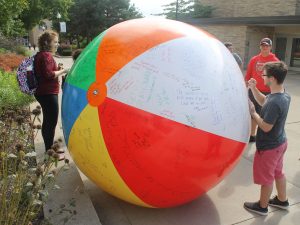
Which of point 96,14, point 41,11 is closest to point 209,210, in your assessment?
point 41,11

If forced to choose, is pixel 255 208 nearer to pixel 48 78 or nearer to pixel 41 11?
pixel 48 78

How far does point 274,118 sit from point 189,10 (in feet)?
105

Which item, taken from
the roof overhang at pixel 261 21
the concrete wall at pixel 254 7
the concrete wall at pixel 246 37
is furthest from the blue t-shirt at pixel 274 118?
the concrete wall at pixel 254 7

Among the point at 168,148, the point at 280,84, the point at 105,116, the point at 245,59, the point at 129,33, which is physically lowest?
the point at 245,59

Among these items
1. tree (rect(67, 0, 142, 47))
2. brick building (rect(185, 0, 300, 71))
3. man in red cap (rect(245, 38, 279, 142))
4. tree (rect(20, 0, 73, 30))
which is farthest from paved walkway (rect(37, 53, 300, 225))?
tree (rect(67, 0, 142, 47))

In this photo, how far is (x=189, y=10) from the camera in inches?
1313

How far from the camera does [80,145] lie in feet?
10.7

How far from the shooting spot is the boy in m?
3.20

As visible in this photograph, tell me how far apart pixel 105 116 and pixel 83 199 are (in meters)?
1.12

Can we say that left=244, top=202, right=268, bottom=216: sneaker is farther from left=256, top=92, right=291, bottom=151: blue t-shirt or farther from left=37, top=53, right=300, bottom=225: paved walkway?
left=256, top=92, right=291, bottom=151: blue t-shirt

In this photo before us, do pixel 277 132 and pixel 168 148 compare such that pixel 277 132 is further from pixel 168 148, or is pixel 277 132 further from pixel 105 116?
pixel 105 116

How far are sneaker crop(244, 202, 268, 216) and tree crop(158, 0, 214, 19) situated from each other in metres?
26.9

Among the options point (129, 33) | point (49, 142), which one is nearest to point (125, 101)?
point (129, 33)

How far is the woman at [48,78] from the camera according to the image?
432 centimetres
